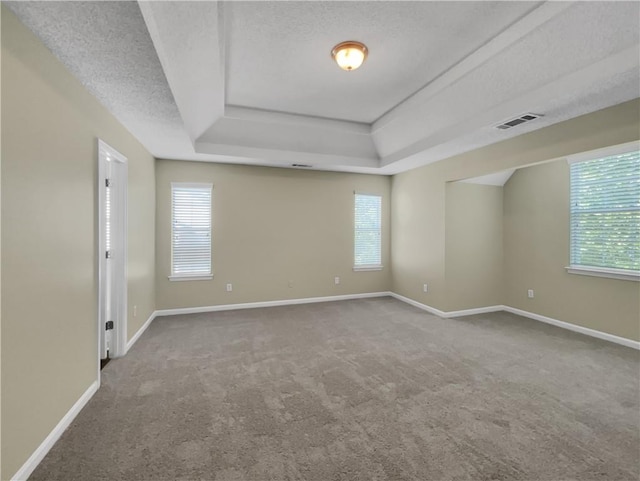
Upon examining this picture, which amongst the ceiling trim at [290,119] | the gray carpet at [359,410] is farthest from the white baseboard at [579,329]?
the ceiling trim at [290,119]

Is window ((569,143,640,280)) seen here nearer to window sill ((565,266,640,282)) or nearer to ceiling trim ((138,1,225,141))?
window sill ((565,266,640,282))

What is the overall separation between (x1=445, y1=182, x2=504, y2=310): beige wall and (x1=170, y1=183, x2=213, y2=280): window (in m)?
3.94

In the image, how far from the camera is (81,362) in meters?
2.25

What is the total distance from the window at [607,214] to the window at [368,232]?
303cm

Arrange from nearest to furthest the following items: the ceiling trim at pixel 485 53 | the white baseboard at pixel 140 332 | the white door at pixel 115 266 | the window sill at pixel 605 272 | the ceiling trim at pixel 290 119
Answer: the ceiling trim at pixel 485 53, the white door at pixel 115 266, the white baseboard at pixel 140 332, the window sill at pixel 605 272, the ceiling trim at pixel 290 119

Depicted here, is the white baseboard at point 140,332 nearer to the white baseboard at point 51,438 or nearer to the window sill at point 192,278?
the window sill at point 192,278

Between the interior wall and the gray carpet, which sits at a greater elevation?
the interior wall

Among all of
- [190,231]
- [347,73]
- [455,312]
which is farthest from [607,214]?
[190,231]

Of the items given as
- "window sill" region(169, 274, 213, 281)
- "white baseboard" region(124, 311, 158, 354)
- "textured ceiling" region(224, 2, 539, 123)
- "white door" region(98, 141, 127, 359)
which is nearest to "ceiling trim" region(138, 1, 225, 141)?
"textured ceiling" region(224, 2, 539, 123)

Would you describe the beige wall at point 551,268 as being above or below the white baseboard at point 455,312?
above

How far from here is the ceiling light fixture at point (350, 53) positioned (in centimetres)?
241

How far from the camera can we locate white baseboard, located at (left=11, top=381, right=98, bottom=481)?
1582 millimetres

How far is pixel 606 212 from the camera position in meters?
3.73

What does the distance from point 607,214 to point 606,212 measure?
0.03 meters
